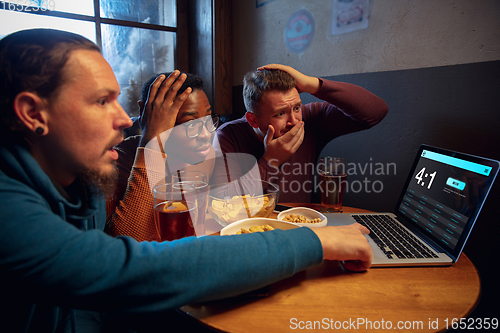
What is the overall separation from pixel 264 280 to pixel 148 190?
0.61 metres

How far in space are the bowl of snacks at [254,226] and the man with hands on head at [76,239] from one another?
0.17 m

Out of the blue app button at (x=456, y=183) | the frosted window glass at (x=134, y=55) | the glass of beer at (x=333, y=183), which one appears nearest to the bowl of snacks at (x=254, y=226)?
the glass of beer at (x=333, y=183)

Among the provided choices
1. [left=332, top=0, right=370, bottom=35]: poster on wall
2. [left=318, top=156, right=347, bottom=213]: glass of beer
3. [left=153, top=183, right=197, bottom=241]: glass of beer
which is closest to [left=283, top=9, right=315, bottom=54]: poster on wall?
[left=332, top=0, right=370, bottom=35]: poster on wall

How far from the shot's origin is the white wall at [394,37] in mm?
1340

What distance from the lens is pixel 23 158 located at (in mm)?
522

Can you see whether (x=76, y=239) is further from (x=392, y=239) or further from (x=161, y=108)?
(x=392, y=239)

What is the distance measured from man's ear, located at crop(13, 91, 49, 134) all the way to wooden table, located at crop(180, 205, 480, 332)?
1.64ft

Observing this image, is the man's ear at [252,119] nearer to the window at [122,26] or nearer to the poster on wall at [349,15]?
the poster on wall at [349,15]

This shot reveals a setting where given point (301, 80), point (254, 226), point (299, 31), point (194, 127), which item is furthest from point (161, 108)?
point (299, 31)

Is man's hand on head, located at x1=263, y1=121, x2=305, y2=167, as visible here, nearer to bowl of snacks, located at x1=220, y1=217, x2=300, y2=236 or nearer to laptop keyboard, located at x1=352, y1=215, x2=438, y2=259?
laptop keyboard, located at x1=352, y1=215, x2=438, y2=259

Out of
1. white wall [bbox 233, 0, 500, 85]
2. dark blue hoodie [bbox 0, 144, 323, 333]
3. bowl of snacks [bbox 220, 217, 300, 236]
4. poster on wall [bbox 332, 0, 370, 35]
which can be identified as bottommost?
bowl of snacks [bbox 220, 217, 300, 236]

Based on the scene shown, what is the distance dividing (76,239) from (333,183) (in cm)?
100

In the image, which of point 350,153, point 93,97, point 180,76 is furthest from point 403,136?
point 93,97

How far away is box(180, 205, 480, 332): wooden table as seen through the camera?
0.54 m
